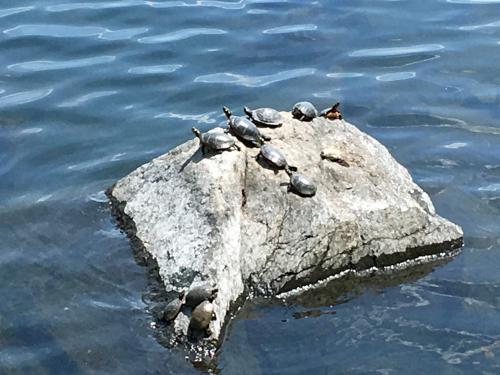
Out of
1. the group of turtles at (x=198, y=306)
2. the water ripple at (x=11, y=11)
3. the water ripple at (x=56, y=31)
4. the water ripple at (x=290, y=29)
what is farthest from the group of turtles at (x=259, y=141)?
the water ripple at (x=11, y=11)

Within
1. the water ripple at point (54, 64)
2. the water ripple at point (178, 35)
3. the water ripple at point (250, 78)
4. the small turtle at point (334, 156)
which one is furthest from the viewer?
the water ripple at point (178, 35)

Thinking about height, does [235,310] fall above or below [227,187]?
below

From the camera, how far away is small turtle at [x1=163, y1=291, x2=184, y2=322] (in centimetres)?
713

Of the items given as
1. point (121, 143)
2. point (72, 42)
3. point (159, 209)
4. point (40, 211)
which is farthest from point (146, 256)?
point (72, 42)

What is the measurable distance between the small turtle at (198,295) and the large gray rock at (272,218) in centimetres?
16

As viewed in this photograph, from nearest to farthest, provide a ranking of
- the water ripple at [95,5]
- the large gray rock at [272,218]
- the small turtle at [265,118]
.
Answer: the large gray rock at [272,218] < the small turtle at [265,118] < the water ripple at [95,5]

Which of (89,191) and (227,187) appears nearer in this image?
(227,187)

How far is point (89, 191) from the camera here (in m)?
9.79

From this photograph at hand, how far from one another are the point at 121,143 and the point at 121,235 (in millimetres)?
2515

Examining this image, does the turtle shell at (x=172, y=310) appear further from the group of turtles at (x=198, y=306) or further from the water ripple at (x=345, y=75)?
the water ripple at (x=345, y=75)

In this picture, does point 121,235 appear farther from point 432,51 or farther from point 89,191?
point 432,51

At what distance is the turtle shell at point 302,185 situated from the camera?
801 cm

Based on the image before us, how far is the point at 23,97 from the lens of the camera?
12109 mm

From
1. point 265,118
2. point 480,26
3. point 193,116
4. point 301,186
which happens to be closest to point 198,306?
point 301,186
